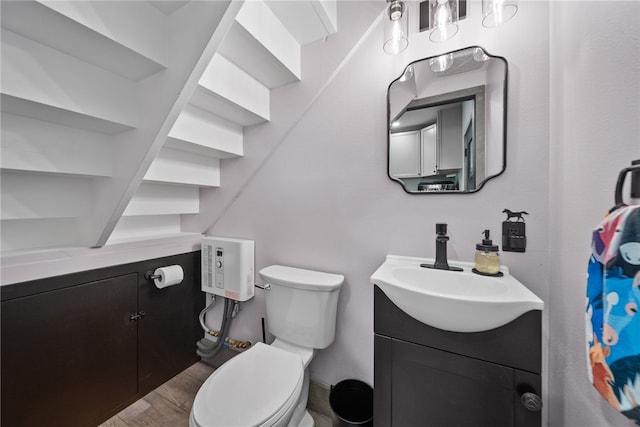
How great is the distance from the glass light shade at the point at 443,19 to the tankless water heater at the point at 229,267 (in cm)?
155

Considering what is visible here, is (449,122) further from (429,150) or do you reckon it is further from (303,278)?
(303,278)

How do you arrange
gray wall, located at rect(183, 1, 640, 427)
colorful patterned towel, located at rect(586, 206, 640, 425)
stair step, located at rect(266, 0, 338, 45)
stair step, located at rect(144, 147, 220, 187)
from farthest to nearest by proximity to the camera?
1. stair step, located at rect(144, 147, 220, 187)
2. stair step, located at rect(266, 0, 338, 45)
3. gray wall, located at rect(183, 1, 640, 427)
4. colorful patterned towel, located at rect(586, 206, 640, 425)

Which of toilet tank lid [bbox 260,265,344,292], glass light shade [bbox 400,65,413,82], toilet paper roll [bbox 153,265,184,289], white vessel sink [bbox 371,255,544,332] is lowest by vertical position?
toilet paper roll [bbox 153,265,184,289]

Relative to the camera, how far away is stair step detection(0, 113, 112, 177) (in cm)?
91

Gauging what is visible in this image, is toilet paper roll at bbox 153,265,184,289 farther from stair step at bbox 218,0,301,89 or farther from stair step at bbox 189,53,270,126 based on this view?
stair step at bbox 218,0,301,89

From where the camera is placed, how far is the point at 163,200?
1678mm

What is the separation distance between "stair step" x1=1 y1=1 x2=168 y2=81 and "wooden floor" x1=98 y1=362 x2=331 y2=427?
179 cm

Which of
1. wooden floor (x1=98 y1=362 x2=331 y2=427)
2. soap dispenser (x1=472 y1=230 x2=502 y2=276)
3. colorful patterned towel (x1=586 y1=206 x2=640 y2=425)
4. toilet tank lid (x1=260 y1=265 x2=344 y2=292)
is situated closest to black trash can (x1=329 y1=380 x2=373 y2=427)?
wooden floor (x1=98 y1=362 x2=331 y2=427)

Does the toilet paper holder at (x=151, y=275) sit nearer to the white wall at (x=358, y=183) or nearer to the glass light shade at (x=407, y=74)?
the white wall at (x=358, y=183)

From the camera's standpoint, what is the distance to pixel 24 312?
1.06 metres

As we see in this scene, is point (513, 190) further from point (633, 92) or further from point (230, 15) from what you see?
point (230, 15)

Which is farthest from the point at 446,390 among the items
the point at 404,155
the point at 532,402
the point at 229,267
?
the point at 229,267

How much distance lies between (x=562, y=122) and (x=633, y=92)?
31cm

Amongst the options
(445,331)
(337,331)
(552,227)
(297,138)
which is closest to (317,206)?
(297,138)
